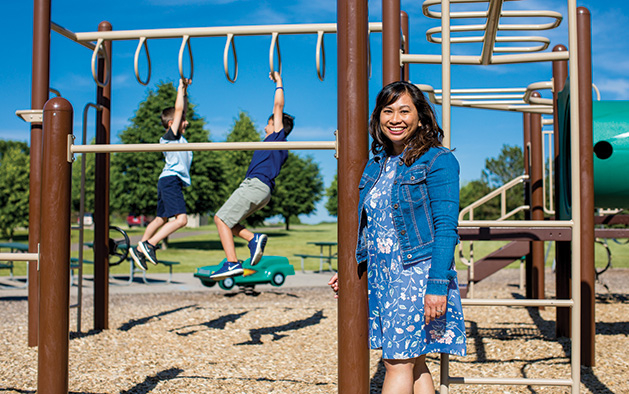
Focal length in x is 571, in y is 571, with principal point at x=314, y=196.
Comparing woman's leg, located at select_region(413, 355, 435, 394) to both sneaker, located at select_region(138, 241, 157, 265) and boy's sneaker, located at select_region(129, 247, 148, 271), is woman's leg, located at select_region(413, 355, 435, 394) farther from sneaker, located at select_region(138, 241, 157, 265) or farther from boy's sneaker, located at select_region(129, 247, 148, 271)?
boy's sneaker, located at select_region(129, 247, 148, 271)

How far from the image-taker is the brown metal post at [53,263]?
3008mm

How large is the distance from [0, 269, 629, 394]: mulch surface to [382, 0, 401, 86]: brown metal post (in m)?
2.27

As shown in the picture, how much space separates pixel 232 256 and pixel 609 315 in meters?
5.35

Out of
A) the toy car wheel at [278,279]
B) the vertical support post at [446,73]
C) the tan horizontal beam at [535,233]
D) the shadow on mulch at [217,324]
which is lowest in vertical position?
the shadow on mulch at [217,324]

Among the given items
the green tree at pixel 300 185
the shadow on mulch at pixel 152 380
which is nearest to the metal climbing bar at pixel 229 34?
the shadow on mulch at pixel 152 380

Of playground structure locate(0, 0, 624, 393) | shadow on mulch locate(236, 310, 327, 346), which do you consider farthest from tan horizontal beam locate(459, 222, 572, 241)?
shadow on mulch locate(236, 310, 327, 346)

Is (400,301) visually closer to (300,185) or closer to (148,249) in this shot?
(148,249)

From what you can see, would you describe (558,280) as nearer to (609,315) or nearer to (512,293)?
(609,315)

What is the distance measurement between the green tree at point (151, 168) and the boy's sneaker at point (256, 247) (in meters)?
16.5

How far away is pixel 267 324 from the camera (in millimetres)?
7035

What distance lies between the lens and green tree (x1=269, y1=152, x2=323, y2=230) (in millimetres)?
38719

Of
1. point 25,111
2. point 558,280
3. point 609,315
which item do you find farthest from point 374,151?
point 609,315

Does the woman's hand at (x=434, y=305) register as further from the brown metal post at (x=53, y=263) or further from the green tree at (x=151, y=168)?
the green tree at (x=151, y=168)

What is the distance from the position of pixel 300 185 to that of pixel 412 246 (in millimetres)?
40930
